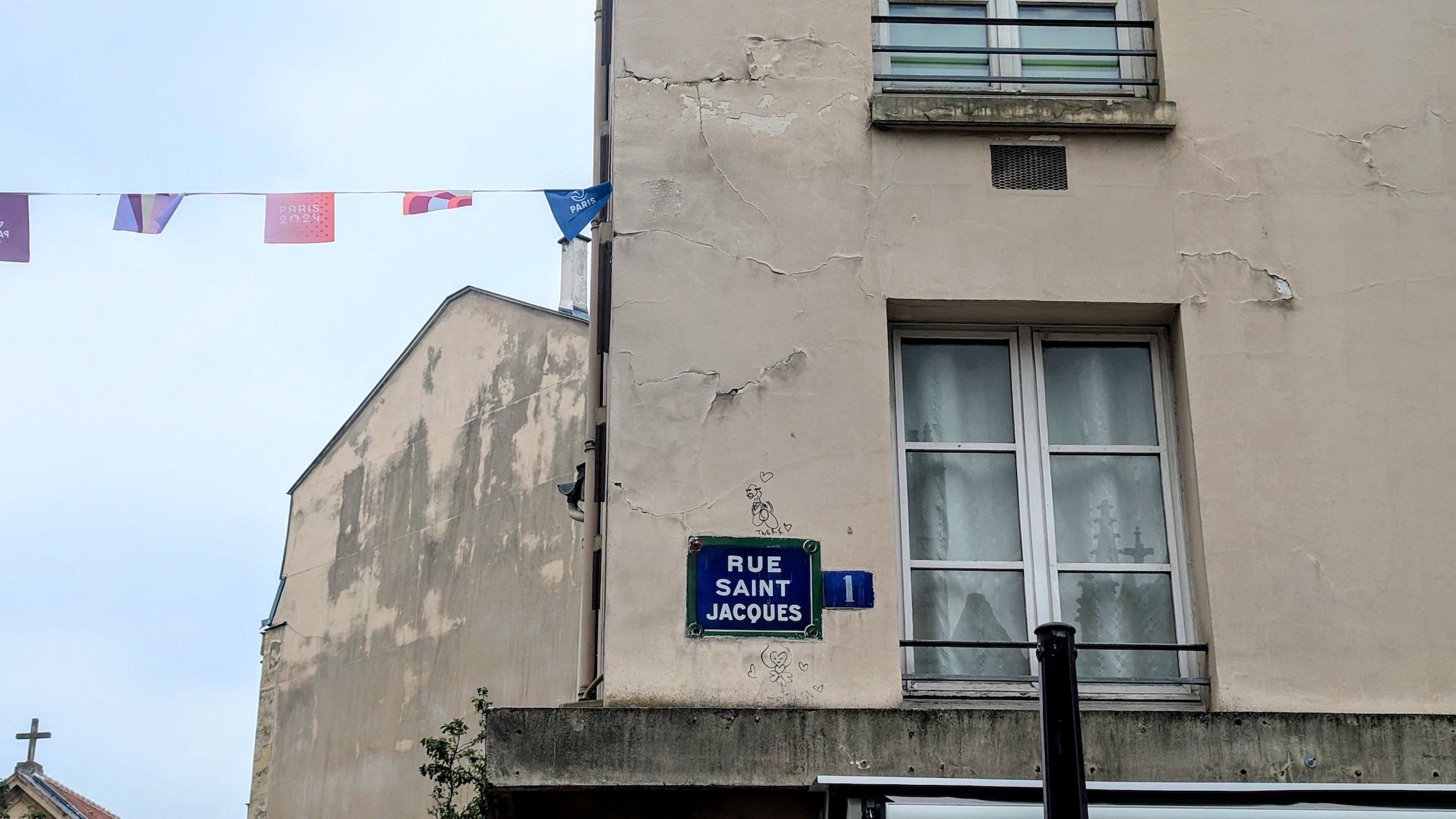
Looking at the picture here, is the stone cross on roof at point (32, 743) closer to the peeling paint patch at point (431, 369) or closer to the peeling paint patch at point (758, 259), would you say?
the peeling paint patch at point (431, 369)

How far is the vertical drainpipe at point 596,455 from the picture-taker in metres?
7.66

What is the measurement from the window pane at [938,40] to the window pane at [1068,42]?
0.21 meters

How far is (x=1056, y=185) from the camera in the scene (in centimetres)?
691

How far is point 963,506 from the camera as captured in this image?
661 cm

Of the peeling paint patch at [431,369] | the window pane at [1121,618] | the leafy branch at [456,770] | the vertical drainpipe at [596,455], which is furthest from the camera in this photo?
the peeling paint patch at [431,369]

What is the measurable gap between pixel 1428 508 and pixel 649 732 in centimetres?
329

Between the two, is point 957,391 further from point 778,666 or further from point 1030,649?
point 778,666

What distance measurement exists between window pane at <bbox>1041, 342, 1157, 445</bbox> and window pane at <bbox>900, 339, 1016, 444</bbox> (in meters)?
0.20

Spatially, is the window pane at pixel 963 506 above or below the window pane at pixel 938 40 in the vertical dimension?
below

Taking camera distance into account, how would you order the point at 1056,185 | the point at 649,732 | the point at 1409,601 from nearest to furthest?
1. the point at 649,732
2. the point at 1409,601
3. the point at 1056,185

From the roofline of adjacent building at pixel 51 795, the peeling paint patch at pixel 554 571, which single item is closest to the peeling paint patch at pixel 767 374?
the peeling paint patch at pixel 554 571

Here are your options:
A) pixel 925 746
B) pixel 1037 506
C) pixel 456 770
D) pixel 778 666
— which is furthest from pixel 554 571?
pixel 925 746

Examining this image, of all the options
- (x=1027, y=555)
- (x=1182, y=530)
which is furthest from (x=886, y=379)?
(x=1182, y=530)

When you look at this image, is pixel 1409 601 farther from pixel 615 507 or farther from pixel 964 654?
pixel 615 507
